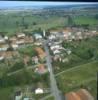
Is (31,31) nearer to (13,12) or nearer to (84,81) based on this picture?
(13,12)

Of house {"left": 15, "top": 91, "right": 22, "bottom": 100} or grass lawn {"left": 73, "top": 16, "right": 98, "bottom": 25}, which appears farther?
grass lawn {"left": 73, "top": 16, "right": 98, "bottom": 25}

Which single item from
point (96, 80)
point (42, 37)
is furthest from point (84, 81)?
point (42, 37)

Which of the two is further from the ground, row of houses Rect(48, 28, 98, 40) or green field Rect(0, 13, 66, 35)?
green field Rect(0, 13, 66, 35)

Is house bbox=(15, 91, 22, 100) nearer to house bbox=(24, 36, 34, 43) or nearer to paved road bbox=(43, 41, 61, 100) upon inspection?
paved road bbox=(43, 41, 61, 100)

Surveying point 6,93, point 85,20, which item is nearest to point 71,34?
point 85,20

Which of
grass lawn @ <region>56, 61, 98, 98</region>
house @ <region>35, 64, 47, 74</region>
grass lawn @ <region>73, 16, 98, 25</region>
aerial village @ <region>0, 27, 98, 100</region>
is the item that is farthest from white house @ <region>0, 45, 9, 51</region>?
grass lawn @ <region>73, 16, 98, 25</region>

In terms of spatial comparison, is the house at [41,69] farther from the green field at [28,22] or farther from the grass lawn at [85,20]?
the grass lawn at [85,20]
